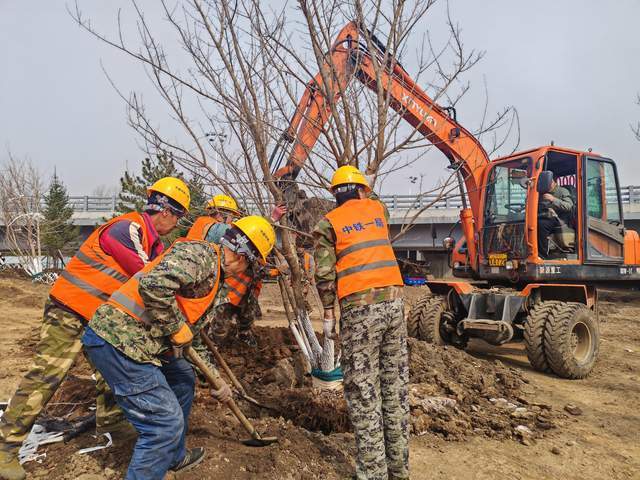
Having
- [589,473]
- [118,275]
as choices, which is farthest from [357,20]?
[589,473]

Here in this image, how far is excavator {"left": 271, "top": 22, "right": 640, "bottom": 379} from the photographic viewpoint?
6.04 metres

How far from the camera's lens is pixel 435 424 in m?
4.17

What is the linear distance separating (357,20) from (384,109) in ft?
2.50

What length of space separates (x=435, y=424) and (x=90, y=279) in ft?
10.3

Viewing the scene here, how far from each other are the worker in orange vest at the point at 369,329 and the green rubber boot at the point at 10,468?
2122 millimetres

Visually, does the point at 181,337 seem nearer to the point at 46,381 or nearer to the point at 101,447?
the point at 46,381

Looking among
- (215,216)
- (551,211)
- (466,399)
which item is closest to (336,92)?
(215,216)

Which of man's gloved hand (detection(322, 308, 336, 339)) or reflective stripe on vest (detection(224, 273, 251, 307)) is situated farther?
reflective stripe on vest (detection(224, 273, 251, 307))

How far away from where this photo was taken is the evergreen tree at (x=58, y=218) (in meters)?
23.3

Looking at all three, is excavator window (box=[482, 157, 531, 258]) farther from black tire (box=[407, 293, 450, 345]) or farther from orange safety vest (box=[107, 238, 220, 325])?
orange safety vest (box=[107, 238, 220, 325])

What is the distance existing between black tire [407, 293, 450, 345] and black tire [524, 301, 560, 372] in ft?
4.36

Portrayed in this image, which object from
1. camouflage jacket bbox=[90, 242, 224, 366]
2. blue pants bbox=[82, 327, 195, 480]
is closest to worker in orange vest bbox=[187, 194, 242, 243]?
camouflage jacket bbox=[90, 242, 224, 366]

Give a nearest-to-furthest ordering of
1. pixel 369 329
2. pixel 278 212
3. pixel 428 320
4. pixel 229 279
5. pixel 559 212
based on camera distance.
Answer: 1. pixel 369 329
2. pixel 278 212
3. pixel 229 279
4. pixel 559 212
5. pixel 428 320

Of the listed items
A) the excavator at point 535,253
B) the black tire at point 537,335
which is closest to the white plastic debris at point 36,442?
the excavator at point 535,253
